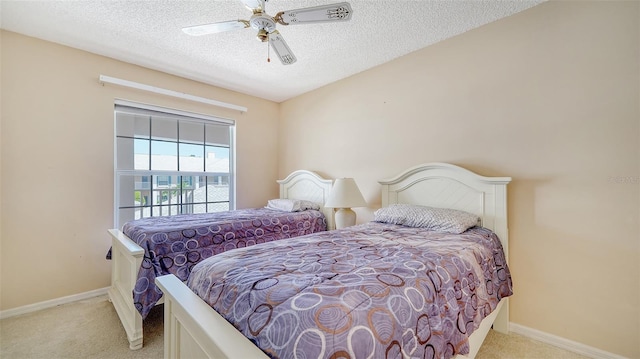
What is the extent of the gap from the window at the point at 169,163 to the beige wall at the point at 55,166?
0.16m

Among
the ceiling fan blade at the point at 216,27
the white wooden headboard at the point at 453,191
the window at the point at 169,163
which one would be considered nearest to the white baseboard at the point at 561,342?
the white wooden headboard at the point at 453,191

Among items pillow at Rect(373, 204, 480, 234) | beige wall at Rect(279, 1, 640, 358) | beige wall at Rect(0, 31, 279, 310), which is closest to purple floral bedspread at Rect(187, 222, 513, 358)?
pillow at Rect(373, 204, 480, 234)

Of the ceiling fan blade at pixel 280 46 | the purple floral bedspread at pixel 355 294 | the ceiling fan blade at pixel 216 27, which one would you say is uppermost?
the ceiling fan blade at pixel 216 27

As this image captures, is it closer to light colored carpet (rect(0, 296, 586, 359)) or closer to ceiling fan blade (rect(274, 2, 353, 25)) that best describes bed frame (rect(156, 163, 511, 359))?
light colored carpet (rect(0, 296, 586, 359))

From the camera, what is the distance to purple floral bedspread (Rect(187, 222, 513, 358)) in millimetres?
736

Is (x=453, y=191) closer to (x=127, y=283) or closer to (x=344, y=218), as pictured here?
(x=344, y=218)

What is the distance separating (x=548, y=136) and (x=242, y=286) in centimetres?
222

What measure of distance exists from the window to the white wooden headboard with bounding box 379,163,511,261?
2.26m

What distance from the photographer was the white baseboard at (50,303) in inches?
86.4

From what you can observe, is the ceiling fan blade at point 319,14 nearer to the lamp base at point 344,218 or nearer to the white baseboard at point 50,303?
the lamp base at point 344,218

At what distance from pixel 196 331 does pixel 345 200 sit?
1.80 m

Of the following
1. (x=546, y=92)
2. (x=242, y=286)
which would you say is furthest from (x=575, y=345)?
(x=242, y=286)

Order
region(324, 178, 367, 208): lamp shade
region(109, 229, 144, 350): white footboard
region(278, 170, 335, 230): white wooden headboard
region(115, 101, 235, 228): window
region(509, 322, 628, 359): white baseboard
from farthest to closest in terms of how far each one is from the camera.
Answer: region(278, 170, 335, 230): white wooden headboard → region(115, 101, 235, 228): window → region(324, 178, 367, 208): lamp shade → region(109, 229, 144, 350): white footboard → region(509, 322, 628, 359): white baseboard

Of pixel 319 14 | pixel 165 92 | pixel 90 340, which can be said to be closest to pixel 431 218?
pixel 319 14
